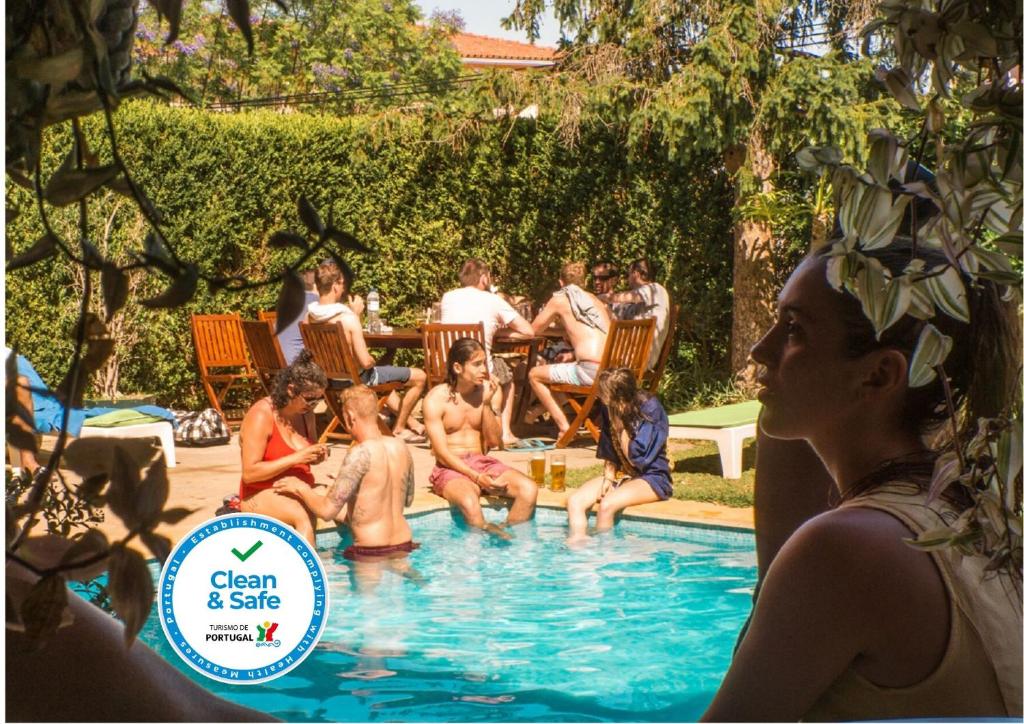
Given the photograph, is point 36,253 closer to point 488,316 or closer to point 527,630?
point 527,630

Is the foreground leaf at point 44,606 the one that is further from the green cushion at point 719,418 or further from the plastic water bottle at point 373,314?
the plastic water bottle at point 373,314

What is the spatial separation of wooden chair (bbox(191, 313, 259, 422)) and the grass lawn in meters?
3.38

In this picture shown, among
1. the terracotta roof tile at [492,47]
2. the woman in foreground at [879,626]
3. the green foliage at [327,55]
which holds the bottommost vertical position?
the woman in foreground at [879,626]

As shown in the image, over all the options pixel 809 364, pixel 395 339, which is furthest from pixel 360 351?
pixel 809 364

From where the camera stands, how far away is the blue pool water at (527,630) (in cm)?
504

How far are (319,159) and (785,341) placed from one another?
1056 centimetres

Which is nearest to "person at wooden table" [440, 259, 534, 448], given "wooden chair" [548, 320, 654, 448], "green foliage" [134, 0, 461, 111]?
"wooden chair" [548, 320, 654, 448]

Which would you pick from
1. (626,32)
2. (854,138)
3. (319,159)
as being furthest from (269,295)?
(854,138)

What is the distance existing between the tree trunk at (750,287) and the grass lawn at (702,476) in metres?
1.82

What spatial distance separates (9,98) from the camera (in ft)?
2.11

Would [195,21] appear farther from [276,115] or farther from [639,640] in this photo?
[639,640]

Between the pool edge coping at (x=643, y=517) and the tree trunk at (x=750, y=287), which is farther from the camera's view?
the tree trunk at (x=750, y=287)

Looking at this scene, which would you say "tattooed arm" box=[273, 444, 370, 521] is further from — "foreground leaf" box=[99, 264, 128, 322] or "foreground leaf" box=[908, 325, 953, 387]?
"foreground leaf" box=[99, 264, 128, 322]

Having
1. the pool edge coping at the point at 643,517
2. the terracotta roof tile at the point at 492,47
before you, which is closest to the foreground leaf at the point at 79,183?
the pool edge coping at the point at 643,517
